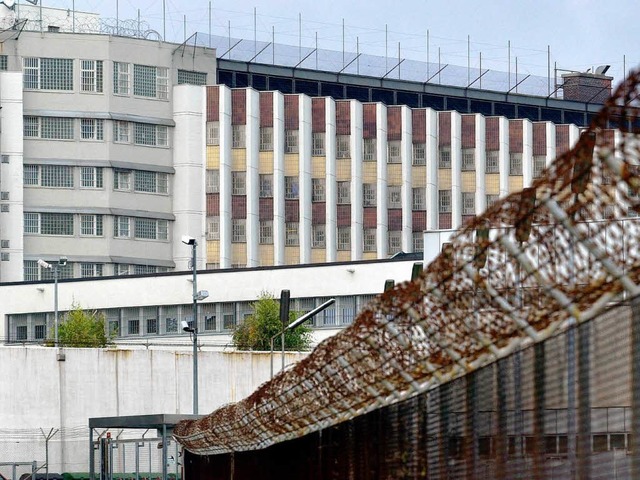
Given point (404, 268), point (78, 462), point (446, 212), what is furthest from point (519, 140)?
point (78, 462)

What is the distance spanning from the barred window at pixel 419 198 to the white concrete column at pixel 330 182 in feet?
17.2

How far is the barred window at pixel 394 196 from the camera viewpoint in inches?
4471

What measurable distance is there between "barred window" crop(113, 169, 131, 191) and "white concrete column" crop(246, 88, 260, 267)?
7308 millimetres

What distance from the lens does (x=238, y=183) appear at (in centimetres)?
11075

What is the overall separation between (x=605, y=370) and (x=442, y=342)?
6.94 feet

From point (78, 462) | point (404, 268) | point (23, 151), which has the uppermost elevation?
point (23, 151)

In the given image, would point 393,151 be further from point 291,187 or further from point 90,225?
point 90,225

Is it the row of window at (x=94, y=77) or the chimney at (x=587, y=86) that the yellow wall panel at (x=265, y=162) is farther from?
the chimney at (x=587, y=86)

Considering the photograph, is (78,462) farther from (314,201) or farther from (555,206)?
(555,206)

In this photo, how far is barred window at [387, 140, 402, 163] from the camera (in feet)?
372

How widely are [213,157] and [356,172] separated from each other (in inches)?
361

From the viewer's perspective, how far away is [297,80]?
11750cm

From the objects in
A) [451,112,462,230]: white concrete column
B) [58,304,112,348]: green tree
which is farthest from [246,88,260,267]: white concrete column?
[58,304,112,348]: green tree

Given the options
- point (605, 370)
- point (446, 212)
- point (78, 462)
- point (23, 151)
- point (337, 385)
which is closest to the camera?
point (605, 370)
